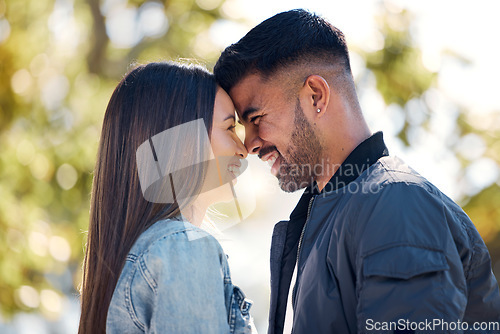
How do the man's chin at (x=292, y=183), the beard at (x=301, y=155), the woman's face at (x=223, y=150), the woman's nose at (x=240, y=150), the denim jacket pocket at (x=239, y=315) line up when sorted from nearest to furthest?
the denim jacket pocket at (x=239, y=315) → the woman's face at (x=223, y=150) → the woman's nose at (x=240, y=150) → the beard at (x=301, y=155) → the man's chin at (x=292, y=183)

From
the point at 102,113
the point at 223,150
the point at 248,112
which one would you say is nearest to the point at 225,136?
the point at 223,150

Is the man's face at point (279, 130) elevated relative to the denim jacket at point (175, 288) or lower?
elevated

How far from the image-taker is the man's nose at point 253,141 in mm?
2295

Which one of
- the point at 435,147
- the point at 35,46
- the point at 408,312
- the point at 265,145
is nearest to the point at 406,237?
the point at 408,312

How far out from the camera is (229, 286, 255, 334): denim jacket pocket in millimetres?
1617

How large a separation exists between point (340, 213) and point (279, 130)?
0.58 m

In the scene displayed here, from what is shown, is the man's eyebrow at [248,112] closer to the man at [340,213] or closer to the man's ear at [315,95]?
the man at [340,213]

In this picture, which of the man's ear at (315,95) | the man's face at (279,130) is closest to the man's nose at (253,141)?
the man's face at (279,130)

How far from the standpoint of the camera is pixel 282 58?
7.22 ft

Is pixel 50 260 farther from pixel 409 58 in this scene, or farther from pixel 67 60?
pixel 409 58

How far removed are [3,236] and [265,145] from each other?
338 cm

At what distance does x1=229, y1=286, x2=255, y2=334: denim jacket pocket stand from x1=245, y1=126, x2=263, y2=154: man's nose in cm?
77

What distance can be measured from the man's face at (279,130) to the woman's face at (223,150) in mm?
170

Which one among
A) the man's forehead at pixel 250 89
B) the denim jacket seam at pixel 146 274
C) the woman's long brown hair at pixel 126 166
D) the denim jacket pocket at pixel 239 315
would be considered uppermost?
the man's forehead at pixel 250 89
